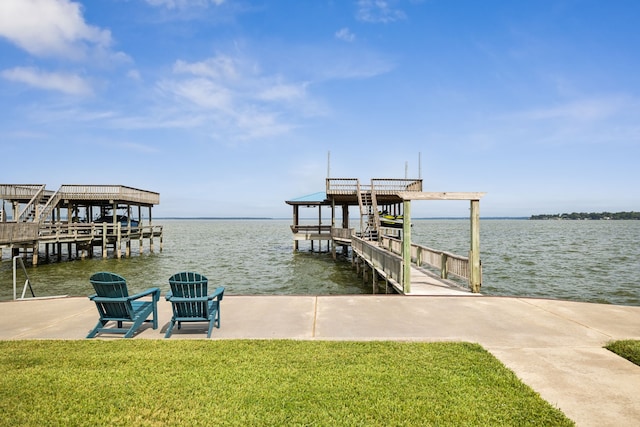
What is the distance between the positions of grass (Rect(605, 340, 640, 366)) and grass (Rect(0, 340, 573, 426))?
1.86 meters

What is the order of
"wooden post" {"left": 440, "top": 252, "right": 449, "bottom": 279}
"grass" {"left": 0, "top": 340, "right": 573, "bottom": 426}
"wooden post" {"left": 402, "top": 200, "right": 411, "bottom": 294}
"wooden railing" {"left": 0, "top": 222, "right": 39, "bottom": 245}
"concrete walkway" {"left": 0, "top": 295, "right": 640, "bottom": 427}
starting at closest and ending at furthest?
"grass" {"left": 0, "top": 340, "right": 573, "bottom": 426} < "concrete walkway" {"left": 0, "top": 295, "right": 640, "bottom": 427} < "wooden post" {"left": 402, "top": 200, "right": 411, "bottom": 294} < "wooden post" {"left": 440, "top": 252, "right": 449, "bottom": 279} < "wooden railing" {"left": 0, "top": 222, "right": 39, "bottom": 245}

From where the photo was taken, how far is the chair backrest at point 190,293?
6.14m

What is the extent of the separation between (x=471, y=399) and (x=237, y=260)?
28.4 m

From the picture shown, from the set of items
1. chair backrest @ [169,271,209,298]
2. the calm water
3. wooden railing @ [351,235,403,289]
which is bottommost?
the calm water

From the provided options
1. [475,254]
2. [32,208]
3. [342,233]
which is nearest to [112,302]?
[475,254]

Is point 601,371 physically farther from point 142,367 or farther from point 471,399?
point 142,367

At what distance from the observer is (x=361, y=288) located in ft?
62.4

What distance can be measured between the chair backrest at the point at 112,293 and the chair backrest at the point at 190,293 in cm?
74

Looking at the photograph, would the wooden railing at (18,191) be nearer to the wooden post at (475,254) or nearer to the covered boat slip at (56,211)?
the covered boat slip at (56,211)

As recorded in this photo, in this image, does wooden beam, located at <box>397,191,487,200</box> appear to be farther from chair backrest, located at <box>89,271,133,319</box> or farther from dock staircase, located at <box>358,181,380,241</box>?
dock staircase, located at <box>358,181,380,241</box>

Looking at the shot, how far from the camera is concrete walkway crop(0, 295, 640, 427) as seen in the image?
4.29 metres

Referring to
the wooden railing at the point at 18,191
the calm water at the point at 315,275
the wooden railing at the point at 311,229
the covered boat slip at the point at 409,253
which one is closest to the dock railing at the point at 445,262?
the covered boat slip at the point at 409,253

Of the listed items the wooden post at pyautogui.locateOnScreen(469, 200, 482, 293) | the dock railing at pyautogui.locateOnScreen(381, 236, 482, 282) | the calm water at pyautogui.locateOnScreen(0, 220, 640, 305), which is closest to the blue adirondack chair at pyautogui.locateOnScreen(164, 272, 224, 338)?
the wooden post at pyautogui.locateOnScreen(469, 200, 482, 293)

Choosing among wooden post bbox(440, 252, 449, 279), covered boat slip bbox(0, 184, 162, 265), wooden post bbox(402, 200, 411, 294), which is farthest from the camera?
covered boat slip bbox(0, 184, 162, 265)
